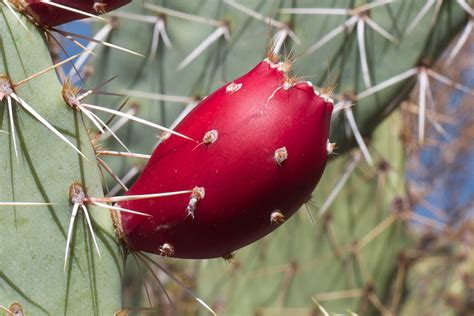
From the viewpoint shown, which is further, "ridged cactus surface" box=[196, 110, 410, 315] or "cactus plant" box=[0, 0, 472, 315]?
"ridged cactus surface" box=[196, 110, 410, 315]

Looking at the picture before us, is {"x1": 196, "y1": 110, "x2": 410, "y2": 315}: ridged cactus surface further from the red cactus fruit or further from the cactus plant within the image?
the red cactus fruit

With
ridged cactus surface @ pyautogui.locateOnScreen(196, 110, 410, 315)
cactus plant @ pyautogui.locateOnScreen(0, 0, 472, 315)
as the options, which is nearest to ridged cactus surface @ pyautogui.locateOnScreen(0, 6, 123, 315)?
cactus plant @ pyautogui.locateOnScreen(0, 0, 472, 315)

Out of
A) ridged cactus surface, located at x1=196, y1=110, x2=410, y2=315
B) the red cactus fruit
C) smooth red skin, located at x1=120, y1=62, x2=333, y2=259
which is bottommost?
smooth red skin, located at x1=120, y1=62, x2=333, y2=259

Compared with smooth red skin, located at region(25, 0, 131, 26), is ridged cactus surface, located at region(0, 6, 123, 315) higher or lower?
lower

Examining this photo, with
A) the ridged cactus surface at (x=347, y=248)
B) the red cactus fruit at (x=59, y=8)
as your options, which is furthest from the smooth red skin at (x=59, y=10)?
the ridged cactus surface at (x=347, y=248)

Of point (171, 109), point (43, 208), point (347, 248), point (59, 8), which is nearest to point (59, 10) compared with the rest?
point (59, 8)

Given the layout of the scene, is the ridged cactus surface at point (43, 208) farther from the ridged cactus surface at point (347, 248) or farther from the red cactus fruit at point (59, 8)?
the ridged cactus surface at point (347, 248)

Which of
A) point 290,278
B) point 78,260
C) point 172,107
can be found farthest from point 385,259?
point 78,260
